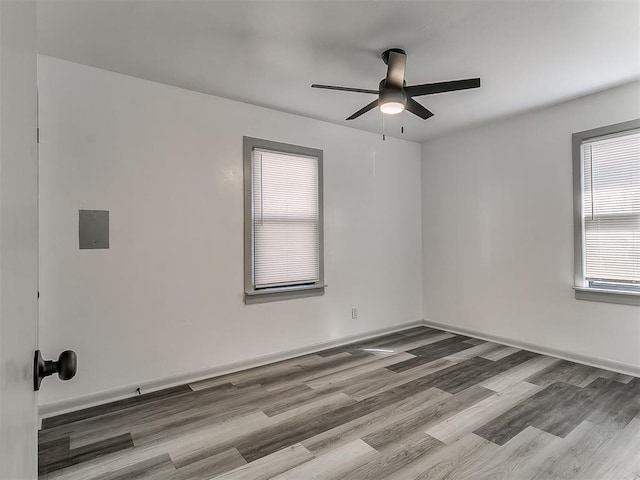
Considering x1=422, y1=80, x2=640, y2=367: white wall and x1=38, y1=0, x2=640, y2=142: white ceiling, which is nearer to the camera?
x1=38, y1=0, x2=640, y2=142: white ceiling

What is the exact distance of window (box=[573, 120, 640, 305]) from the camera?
3205mm

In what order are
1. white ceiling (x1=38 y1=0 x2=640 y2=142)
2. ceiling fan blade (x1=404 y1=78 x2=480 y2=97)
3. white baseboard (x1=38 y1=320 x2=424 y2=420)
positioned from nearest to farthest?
white ceiling (x1=38 y1=0 x2=640 y2=142) < ceiling fan blade (x1=404 y1=78 x2=480 y2=97) < white baseboard (x1=38 y1=320 x2=424 y2=420)

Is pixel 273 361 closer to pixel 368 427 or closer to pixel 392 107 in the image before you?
pixel 368 427

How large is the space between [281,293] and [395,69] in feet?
7.83

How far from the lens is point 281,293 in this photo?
3.73 meters

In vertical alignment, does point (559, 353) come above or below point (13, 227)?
below

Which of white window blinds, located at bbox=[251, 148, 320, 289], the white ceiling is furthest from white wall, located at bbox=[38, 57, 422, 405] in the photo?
the white ceiling

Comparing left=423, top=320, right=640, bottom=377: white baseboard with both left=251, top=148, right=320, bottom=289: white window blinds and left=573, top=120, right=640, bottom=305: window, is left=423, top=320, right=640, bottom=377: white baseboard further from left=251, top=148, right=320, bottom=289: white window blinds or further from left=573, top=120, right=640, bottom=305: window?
left=251, top=148, right=320, bottom=289: white window blinds

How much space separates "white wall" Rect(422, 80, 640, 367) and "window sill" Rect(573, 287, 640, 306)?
6cm

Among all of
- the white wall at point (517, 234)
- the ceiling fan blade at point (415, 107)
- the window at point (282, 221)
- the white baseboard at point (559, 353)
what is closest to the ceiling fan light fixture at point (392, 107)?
the ceiling fan blade at point (415, 107)

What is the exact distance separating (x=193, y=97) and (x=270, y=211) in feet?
4.25

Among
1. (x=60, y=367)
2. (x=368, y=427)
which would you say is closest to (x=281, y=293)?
(x=368, y=427)

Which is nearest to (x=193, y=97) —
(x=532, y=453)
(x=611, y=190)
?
(x=532, y=453)

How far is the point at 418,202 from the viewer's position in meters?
5.14
